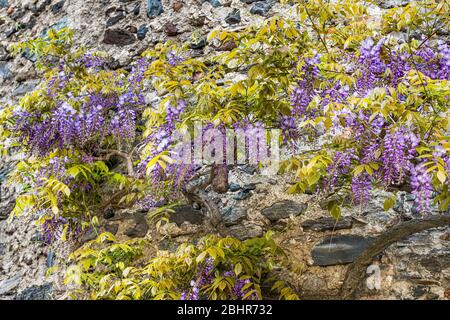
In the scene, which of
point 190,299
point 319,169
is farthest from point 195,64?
point 190,299

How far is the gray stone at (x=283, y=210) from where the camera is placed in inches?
110

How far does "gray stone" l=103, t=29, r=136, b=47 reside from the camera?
3.68 meters

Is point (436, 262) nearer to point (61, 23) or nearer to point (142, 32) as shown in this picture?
point (142, 32)

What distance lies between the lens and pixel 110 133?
10.3 ft

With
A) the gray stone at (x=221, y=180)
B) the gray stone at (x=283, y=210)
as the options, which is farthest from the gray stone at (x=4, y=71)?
the gray stone at (x=283, y=210)

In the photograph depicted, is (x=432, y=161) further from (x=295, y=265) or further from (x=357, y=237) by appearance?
(x=295, y=265)

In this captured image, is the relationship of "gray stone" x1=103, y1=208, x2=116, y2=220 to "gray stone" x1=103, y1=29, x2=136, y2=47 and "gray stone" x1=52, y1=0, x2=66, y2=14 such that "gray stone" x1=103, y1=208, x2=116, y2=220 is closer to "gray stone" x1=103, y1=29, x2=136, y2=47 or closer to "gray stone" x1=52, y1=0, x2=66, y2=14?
"gray stone" x1=103, y1=29, x2=136, y2=47

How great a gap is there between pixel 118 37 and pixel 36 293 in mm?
1810

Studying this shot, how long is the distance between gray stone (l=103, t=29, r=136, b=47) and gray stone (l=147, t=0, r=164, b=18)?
205mm

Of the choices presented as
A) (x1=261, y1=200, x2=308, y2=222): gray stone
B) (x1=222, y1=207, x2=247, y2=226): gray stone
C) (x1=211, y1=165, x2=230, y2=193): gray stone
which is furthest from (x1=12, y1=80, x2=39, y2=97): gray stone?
(x1=261, y1=200, x2=308, y2=222): gray stone

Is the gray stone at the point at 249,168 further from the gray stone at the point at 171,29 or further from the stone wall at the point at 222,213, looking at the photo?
the gray stone at the point at 171,29

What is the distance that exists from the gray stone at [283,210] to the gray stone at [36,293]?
142 centimetres
